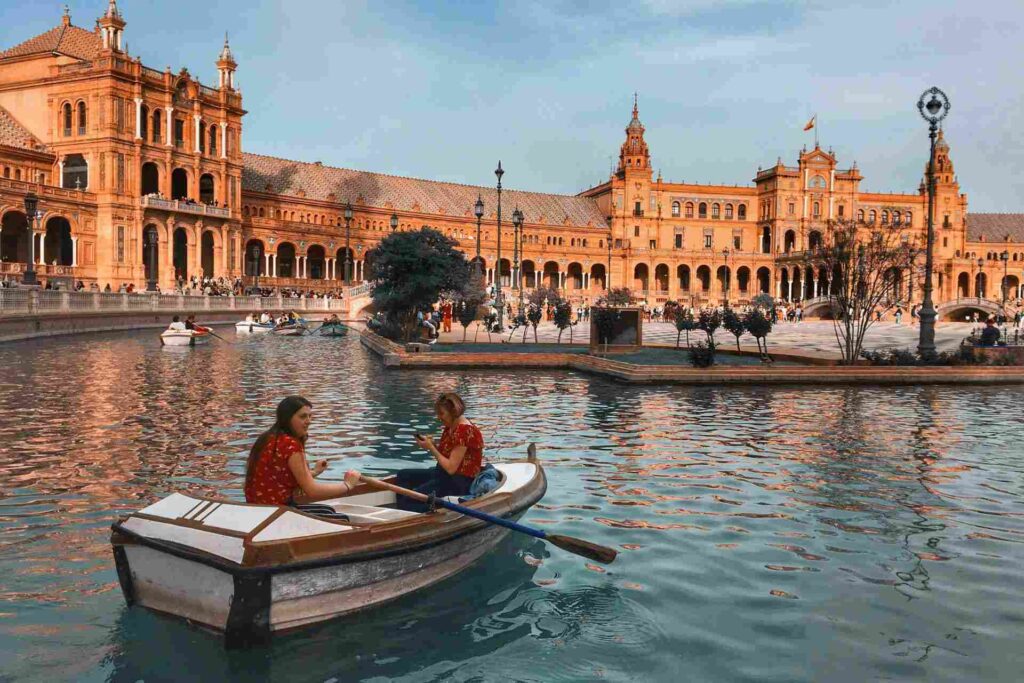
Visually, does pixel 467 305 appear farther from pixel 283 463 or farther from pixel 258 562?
pixel 258 562

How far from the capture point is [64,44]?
6881 centimetres

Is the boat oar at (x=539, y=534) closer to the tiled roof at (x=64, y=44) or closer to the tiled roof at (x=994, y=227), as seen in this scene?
the tiled roof at (x=64, y=44)

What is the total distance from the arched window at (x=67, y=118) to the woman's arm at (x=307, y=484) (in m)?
66.3

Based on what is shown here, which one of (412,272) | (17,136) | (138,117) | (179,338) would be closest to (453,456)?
(179,338)

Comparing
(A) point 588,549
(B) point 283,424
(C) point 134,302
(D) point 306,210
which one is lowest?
(A) point 588,549

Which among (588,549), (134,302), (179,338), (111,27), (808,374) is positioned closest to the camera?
(588,549)

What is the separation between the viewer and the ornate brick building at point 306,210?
2388 inches

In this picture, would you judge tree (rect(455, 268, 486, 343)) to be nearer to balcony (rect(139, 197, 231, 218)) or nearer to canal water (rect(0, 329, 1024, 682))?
canal water (rect(0, 329, 1024, 682))

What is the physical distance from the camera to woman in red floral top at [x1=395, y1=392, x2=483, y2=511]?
736 cm

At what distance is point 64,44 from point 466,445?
7462cm

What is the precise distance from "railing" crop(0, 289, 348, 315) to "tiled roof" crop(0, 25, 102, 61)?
26.1 meters

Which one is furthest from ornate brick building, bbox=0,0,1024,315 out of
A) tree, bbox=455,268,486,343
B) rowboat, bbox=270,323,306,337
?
rowboat, bbox=270,323,306,337

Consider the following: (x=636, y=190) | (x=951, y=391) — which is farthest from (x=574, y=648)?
(x=636, y=190)

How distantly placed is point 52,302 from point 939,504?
3399 cm
